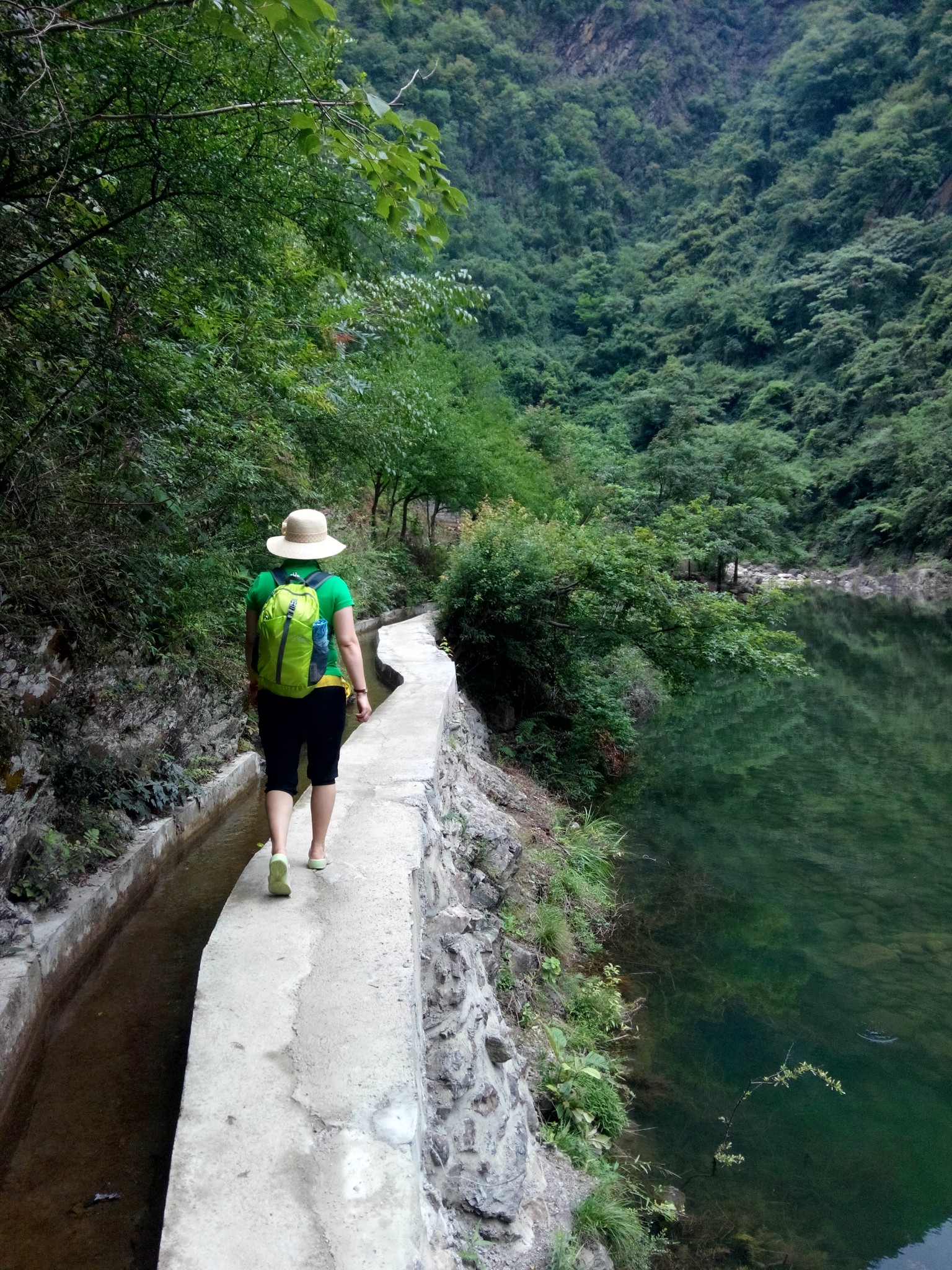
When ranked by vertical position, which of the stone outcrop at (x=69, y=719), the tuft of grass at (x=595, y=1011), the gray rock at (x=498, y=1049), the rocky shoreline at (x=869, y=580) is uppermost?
the stone outcrop at (x=69, y=719)

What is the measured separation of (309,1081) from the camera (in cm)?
277

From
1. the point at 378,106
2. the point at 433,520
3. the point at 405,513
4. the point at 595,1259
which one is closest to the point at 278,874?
the point at 595,1259

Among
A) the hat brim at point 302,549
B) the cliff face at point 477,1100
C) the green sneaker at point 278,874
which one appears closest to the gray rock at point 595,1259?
the cliff face at point 477,1100

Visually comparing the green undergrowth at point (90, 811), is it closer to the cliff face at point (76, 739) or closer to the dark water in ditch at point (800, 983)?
the cliff face at point (76, 739)

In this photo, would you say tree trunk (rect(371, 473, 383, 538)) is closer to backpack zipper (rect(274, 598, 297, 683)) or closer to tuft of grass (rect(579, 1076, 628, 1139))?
tuft of grass (rect(579, 1076, 628, 1139))

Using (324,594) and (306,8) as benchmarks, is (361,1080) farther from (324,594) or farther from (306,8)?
(306,8)

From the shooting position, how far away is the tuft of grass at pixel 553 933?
7.12 m

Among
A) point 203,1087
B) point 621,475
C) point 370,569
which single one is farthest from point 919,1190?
point 621,475

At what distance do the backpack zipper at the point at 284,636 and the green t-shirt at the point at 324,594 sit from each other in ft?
0.60

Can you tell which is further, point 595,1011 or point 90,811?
point 595,1011

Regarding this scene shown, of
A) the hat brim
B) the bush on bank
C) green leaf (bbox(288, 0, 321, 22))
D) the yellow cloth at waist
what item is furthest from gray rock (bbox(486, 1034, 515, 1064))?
the bush on bank

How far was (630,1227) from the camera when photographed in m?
4.38

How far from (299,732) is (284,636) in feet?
1.76

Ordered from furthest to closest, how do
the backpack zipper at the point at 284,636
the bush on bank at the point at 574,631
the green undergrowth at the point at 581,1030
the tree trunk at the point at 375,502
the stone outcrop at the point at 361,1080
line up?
the tree trunk at the point at 375,502 → the bush on bank at the point at 574,631 → the green undergrowth at the point at 581,1030 → the backpack zipper at the point at 284,636 → the stone outcrop at the point at 361,1080
